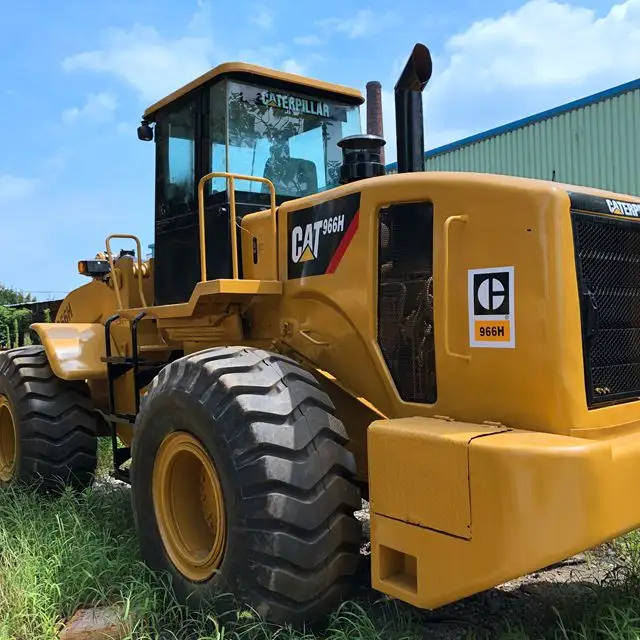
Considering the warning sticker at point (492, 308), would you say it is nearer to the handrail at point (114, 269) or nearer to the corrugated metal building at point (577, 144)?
the handrail at point (114, 269)

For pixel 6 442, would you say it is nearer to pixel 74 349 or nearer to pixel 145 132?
pixel 74 349

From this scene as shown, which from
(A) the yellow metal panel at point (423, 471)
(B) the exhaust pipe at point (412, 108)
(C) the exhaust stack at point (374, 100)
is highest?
(C) the exhaust stack at point (374, 100)

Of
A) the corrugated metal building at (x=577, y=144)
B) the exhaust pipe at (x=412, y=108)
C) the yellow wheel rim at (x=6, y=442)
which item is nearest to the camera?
the exhaust pipe at (x=412, y=108)

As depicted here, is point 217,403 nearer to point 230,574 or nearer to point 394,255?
point 230,574

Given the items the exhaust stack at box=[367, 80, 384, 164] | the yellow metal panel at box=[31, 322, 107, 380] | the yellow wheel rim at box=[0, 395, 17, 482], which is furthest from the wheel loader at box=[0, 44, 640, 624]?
the exhaust stack at box=[367, 80, 384, 164]

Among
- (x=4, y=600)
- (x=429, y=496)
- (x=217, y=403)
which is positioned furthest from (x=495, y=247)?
(x=4, y=600)

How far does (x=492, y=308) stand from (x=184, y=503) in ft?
6.07

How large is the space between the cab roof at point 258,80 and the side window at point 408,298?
5.62 ft

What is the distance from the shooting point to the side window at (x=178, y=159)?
15.4 feet

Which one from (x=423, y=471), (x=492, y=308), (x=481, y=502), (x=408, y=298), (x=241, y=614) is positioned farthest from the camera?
(x=408, y=298)

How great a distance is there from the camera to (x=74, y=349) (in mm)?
5520

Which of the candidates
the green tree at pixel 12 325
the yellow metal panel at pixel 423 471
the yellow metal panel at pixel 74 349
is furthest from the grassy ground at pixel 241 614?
the green tree at pixel 12 325

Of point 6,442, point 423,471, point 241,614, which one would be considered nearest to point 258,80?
point 423,471

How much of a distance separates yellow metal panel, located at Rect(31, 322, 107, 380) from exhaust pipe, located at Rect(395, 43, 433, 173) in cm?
292
